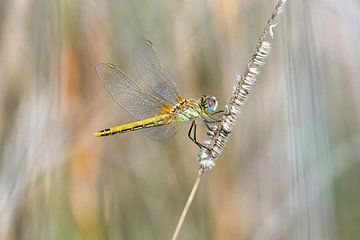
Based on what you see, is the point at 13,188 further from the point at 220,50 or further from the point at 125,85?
the point at 220,50

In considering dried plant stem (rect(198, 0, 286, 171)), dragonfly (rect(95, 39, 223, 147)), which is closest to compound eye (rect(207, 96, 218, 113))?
dragonfly (rect(95, 39, 223, 147))

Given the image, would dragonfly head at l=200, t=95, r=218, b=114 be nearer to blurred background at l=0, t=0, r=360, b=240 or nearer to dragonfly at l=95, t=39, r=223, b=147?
dragonfly at l=95, t=39, r=223, b=147

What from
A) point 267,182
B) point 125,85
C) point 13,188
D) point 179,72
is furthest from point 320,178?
point 13,188

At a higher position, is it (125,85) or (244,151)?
(125,85)

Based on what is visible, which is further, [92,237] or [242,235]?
[242,235]

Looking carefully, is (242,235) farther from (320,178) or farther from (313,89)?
(313,89)

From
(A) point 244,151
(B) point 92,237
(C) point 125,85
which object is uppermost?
(C) point 125,85

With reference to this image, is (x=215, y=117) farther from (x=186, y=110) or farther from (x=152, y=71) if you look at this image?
(x=152, y=71)

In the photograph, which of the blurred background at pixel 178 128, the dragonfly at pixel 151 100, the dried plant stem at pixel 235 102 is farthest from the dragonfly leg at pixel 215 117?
the dried plant stem at pixel 235 102
